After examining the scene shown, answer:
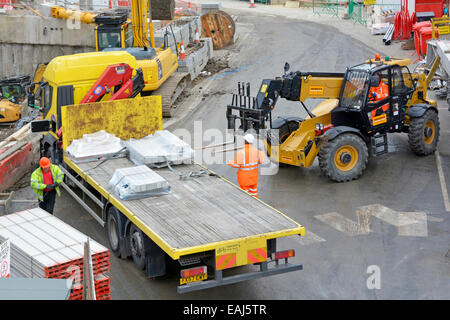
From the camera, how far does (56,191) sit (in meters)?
12.5

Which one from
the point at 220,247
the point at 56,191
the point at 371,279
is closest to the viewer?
the point at 220,247

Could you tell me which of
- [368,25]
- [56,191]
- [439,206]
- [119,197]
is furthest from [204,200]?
[368,25]

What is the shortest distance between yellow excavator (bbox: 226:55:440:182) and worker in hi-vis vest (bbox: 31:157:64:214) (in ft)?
13.6

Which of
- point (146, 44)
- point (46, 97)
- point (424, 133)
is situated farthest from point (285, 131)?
point (146, 44)

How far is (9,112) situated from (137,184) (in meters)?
15.7

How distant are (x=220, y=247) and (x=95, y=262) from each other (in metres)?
1.79

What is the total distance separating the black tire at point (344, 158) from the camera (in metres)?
14.4

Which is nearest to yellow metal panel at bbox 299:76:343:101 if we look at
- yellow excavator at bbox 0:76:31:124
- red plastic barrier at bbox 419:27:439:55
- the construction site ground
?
the construction site ground

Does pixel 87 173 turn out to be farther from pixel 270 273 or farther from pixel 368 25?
pixel 368 25

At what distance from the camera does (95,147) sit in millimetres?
13500

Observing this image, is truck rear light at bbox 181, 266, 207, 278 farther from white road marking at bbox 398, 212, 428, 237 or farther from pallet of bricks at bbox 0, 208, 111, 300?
white road marking at bbox 398, 212, 428, 237

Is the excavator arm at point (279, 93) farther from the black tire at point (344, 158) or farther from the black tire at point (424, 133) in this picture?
the black tire at point (424, 133)

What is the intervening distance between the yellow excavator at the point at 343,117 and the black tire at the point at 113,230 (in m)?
4.04

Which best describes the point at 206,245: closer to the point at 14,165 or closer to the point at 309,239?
the point at 309,239
